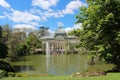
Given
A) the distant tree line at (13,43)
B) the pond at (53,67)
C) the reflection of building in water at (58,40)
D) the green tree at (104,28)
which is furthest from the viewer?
the reflection of building in water at (58,40)

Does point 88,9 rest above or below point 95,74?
above

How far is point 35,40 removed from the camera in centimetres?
9356

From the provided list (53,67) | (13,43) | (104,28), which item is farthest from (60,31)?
(104,28)

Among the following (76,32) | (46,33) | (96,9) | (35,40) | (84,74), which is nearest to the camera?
(84,74)

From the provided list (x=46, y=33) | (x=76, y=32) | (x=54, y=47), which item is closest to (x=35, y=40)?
(x=54, y=47)

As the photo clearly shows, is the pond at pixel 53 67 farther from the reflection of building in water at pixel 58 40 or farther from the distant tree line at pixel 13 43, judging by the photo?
the reflection of building in water at pixel 58 40

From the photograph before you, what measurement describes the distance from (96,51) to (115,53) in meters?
1.65

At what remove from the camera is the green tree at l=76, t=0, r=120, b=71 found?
20312mm

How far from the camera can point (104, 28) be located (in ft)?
68.2

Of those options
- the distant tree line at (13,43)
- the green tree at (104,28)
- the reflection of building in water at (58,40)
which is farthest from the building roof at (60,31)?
the green tree at (104,28)

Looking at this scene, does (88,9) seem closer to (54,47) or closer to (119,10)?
(119,10)

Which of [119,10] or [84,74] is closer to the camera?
[84,74]

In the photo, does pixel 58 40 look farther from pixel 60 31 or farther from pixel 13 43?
pixel 13 43

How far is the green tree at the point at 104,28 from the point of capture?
800 inches
